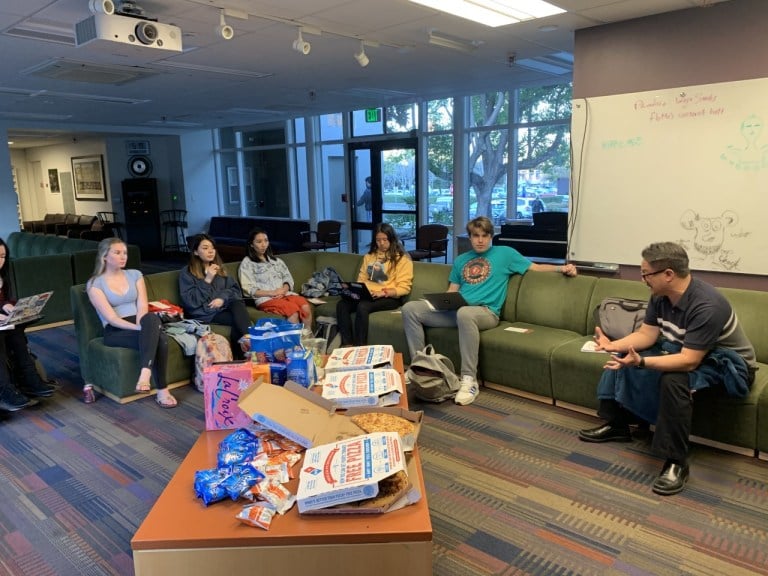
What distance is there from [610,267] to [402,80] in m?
3.45

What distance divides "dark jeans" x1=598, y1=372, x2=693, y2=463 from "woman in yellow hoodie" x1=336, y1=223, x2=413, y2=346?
92.5 inches

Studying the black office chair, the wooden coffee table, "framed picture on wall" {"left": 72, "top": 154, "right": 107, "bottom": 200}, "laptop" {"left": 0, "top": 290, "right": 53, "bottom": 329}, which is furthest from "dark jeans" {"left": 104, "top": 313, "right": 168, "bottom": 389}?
"framed picture on wall" {"left": 72, "top": 154, "right": 107, "bottom": 200}

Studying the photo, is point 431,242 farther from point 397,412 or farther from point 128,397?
point 397,412

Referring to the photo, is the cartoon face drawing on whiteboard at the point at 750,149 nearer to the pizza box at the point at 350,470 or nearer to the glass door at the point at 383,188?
the pizza box at the point at 350,470

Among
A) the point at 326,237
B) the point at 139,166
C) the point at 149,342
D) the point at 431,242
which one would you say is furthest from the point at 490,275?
the point at 139,166

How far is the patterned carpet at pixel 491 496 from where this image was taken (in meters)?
2.23

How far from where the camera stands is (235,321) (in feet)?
14.2

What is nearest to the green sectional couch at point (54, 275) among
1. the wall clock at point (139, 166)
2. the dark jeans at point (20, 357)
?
the dark jeans at point (20, 357)

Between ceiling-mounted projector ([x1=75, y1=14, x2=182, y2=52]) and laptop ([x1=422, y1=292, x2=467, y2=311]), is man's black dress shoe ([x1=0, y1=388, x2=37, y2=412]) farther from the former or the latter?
laptop ([x1=422, y1=292, x2=467, y2=311])

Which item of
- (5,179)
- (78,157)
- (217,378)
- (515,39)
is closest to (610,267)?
(515,39)

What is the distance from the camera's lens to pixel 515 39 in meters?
4.63

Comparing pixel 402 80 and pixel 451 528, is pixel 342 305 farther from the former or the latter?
pixel 402 80

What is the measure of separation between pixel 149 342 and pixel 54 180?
1310 centimetres

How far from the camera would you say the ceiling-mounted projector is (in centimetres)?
336
